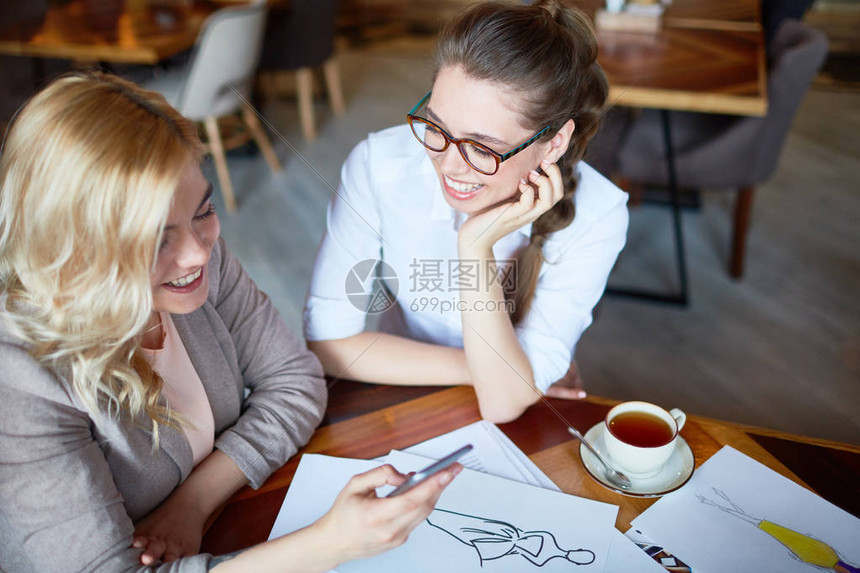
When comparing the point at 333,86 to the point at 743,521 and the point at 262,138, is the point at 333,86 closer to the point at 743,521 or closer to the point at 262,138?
the point at 262,138

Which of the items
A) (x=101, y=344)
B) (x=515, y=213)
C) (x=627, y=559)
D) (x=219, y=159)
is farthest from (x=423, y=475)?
(x=219, y=159)

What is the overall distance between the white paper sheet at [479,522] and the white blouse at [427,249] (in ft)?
0.84

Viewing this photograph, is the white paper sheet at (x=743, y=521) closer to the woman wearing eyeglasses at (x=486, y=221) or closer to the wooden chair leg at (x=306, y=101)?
the woman wearing eyeglasses at (x=486, y=221)

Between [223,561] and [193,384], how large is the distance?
0.26 metres

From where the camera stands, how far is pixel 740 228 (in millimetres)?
2475

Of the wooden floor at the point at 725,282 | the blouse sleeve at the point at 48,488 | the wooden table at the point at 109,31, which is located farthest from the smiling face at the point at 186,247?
the wooden table at the point at 109,31

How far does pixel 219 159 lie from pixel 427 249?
2077 mm

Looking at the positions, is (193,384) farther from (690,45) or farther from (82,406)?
(690,45)

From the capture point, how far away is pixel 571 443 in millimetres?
914

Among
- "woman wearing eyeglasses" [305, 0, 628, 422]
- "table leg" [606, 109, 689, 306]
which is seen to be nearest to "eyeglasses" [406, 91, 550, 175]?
"woman wearing eyeglasses" [305, 0, 628, 422]

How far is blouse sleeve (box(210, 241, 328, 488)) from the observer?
91cm

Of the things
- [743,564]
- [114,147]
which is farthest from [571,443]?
[114,147]

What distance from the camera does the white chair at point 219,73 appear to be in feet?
8.29

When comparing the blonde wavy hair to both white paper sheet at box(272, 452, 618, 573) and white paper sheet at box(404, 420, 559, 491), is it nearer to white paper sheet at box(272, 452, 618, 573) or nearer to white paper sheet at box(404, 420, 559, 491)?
white paper sheet at box(272, 452, 618, 573)
